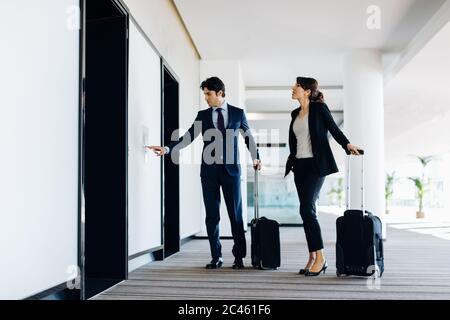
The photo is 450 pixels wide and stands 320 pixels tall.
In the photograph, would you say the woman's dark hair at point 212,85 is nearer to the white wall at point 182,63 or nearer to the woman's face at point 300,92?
the woman's face at point 300,92

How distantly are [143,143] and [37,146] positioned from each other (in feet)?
5.38

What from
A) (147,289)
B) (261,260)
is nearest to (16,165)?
(147,289)

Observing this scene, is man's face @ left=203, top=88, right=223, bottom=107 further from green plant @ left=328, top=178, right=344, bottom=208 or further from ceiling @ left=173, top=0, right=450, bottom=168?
green plant @ left=328, top=178, right=344, bottom=208

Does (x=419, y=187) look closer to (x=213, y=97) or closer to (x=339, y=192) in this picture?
(x=339, y=192)

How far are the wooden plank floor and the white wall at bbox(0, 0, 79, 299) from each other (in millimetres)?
571

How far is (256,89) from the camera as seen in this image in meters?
8.91

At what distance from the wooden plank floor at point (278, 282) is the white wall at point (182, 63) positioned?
1.02 meters

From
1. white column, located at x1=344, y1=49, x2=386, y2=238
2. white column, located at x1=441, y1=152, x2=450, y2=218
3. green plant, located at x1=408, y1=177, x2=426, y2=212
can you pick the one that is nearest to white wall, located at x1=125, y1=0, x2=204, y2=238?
white column, located at x1=344, y1=49, x2=386, y2=238

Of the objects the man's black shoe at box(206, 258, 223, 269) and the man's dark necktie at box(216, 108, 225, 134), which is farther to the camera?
the man's black shoe at box(206, 258, 223, 269)

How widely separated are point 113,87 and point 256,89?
594 centimetres

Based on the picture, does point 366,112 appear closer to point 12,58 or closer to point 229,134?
point 229,134

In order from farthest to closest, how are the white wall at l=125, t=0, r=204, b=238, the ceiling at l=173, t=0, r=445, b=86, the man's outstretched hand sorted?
the ceiling at l=173, t=0, r=445, b=86
the white wall at l=125, t=0, r=204, b=238
the man's outstretched hand

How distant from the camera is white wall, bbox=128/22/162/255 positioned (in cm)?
337

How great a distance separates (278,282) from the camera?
10.1ft
